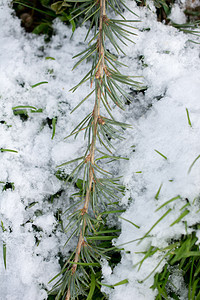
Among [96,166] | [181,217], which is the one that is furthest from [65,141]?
[181,217]

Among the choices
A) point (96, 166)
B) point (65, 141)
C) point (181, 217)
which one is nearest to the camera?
point (181, 217)

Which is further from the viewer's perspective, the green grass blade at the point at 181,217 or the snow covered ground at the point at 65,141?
the snow covered ground at the point at 65,141

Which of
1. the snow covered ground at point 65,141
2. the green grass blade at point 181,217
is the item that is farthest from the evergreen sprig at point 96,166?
the green grass blade at point 181,217

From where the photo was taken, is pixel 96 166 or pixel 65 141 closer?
pixel 96 166

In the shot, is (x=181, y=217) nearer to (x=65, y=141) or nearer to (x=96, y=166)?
(x=96, y=166)

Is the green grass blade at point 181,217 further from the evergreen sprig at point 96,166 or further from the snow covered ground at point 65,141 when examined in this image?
the evergreen sprig at point 96,166

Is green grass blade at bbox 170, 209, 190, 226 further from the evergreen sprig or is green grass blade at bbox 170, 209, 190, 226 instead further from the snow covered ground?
the evergreen sprig

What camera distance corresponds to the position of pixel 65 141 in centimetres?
160

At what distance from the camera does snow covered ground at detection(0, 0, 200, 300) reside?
135 centimetres

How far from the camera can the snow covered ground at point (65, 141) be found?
135 cm

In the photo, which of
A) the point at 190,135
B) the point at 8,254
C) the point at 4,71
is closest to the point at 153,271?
the point at 190,135

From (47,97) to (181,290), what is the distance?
1214mm

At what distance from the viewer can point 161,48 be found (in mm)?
1625

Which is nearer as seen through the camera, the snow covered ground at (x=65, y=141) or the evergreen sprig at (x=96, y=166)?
the evergreen sprig at (x=96, y=166)
